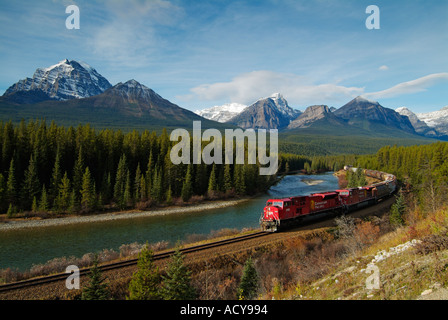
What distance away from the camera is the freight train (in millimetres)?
31422

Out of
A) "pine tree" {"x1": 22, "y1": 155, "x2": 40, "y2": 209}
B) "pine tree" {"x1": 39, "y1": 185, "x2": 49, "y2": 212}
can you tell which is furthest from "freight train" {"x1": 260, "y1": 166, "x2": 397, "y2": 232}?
"pine tree" {"x1": 22, "y1": 155, "x2": 40, "y2": 209}

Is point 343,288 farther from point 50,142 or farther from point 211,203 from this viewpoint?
point 50,142

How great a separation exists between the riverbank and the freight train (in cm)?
2903

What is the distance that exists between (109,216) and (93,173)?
57.3 feet

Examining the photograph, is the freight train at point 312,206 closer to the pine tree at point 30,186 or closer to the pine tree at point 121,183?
the pine tree at point 121,183

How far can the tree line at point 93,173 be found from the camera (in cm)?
5184

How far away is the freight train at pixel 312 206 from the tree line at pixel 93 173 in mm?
34567

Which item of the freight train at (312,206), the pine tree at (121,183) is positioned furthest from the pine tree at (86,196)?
the freight train at (312,206)

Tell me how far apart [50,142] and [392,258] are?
6794 cm

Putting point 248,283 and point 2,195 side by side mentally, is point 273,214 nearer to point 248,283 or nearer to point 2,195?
point 248,283

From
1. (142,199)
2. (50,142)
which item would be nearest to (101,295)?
(142,199)

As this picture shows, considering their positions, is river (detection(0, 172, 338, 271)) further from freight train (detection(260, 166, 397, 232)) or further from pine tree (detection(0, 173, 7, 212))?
pine tree (detection(0, 173, 7, 212))
